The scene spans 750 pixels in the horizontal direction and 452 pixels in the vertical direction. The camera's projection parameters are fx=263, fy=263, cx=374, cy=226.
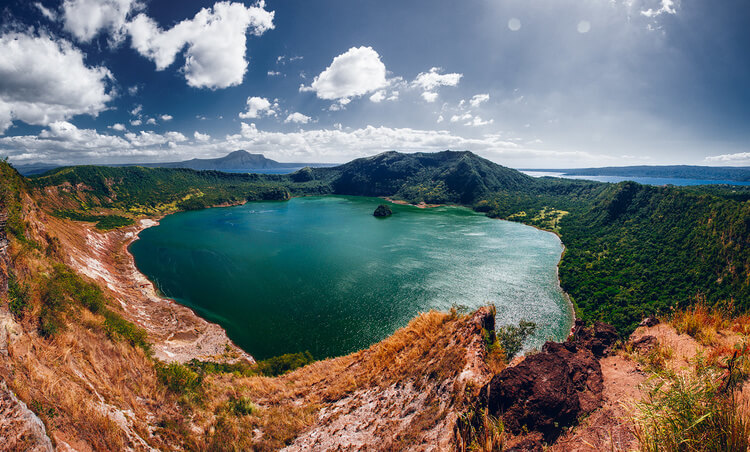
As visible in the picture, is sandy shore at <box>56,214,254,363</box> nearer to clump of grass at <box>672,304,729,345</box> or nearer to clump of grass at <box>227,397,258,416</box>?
clump of grass at <box>227,397,258,416</box>

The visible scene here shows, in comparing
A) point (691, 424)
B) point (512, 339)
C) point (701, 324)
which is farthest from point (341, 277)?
point (691, 424)

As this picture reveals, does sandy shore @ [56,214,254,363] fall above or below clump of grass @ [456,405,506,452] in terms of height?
below

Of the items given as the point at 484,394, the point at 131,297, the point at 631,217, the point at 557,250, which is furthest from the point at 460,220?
the point at 484,394

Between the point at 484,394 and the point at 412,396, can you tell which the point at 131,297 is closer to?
the point at 412,396

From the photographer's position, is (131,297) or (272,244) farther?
(272,244)

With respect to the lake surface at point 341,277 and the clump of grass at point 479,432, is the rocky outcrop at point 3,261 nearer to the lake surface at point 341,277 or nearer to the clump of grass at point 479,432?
the clump of grass at point 479,432

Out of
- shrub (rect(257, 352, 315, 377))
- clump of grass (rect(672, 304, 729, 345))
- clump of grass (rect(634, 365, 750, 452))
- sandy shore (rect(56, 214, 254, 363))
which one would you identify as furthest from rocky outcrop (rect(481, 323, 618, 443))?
sandy shore (rect(56, 214, 254, 363))
